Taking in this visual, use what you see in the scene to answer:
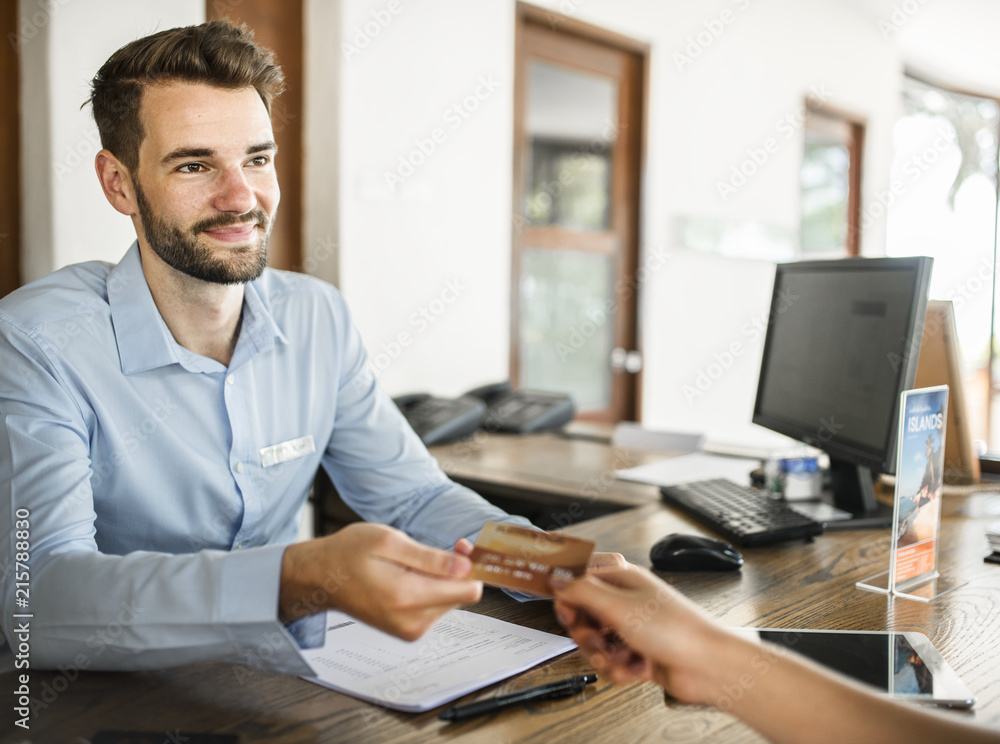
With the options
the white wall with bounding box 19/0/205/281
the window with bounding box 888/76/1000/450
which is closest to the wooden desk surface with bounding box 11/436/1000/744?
the white wall with bounding box 19/0/205/281

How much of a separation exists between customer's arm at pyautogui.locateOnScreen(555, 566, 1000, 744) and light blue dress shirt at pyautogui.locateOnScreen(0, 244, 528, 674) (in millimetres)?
227

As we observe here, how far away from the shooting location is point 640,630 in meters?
0.73

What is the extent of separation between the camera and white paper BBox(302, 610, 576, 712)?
84 cm

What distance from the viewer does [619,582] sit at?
2.60 ft

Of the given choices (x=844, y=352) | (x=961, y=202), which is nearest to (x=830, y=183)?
(x=961, y=202)

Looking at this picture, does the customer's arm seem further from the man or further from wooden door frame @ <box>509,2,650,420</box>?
wooden door frame @ <box>509,2,650,420</box>

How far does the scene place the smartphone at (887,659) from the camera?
83 cm

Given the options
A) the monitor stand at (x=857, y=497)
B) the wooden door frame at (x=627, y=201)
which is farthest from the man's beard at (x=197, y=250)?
the wooden door frame at (x=627, y=201)

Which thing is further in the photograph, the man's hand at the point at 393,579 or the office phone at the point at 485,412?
the office phone at the point at 485,412

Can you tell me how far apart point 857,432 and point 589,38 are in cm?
253

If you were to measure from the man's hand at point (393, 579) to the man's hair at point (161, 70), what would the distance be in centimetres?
82

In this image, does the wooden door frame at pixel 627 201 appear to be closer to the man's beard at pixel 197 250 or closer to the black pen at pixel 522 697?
Answer: the man's beard at pixel 197 250

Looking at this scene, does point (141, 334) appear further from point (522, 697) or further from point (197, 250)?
point (522, 697)

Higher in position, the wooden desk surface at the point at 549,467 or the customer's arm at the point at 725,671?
the customer's arm at the point at 725,671
